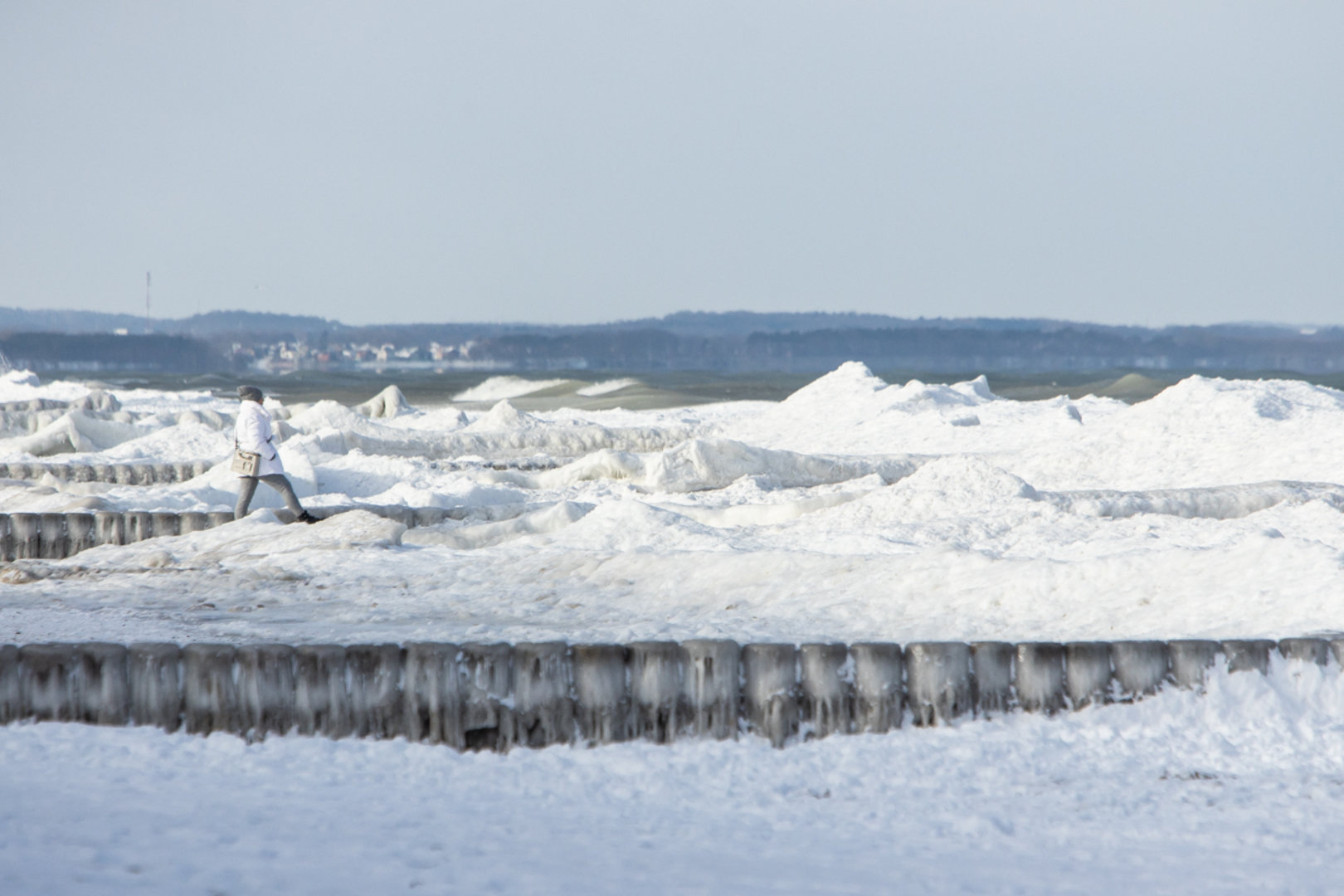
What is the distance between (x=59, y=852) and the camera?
2379mm

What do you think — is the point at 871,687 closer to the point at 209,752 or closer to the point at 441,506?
the point at 209,752

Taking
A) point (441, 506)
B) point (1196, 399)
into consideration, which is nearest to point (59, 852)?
point (441, 506)

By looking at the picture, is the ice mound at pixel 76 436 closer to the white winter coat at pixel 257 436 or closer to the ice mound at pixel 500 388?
the white winter coat at pixel 257 436

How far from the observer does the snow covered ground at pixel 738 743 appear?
2586 mm

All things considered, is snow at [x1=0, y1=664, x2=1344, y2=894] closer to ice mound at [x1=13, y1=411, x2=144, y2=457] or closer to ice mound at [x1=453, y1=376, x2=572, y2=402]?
ice mound at [x1=13, y1=411, x2=144, y2=457]

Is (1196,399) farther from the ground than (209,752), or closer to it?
farther from the ground

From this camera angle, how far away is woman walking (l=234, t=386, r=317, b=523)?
23.1ft

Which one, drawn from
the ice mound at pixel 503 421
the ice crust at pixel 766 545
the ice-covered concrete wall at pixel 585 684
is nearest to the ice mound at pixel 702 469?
the ice crust at pixel 766 545

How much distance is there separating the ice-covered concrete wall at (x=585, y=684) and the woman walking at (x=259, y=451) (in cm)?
351

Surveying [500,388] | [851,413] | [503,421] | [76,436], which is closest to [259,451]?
[76,436]

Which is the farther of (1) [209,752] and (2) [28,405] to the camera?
(2) [28,405]

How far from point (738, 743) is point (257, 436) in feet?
14.6

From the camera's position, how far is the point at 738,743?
11.9 ft

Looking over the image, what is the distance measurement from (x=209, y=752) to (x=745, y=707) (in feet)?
5.15
